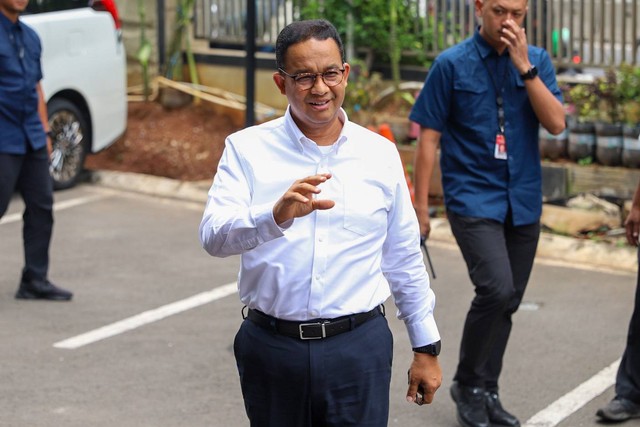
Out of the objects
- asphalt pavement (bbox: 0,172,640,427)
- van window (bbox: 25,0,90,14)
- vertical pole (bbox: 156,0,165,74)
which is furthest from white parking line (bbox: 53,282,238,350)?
vertical pole (bbox: 156,0,165,74)

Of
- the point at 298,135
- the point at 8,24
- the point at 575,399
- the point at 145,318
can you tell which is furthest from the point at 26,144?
the point at 298,135

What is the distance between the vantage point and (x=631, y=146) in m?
9.27

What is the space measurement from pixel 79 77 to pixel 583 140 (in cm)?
415

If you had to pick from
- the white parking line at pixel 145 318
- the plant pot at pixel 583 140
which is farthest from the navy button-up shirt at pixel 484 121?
the plant pot at pixel 583 140

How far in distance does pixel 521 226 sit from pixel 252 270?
2.12m

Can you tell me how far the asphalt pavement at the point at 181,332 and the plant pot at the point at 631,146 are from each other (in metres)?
1.09

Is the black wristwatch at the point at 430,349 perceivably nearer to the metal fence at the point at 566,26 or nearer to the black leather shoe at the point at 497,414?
the black leather shoe at the point at 497,414

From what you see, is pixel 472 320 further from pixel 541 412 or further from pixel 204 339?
pixel 204 339

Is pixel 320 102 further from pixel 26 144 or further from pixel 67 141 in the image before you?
pixel 67 141

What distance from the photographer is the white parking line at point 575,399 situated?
18.7 ft

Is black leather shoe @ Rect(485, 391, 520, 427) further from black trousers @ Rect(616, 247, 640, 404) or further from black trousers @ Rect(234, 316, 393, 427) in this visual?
black trousers @ Rect(234, 316, 393, 427)

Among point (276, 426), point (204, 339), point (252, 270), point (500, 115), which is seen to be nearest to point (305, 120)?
point (252, 270)

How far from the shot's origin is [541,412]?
5.80 meters

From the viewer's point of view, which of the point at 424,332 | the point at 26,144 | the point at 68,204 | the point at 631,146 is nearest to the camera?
the point at 424,332
